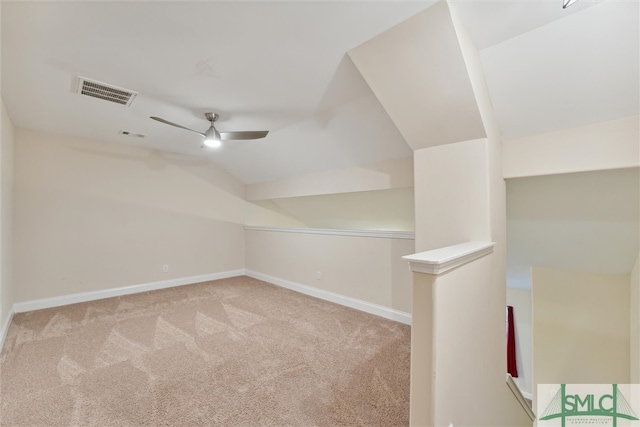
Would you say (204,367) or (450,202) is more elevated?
(450,202)

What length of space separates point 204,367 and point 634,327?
13.9 feet

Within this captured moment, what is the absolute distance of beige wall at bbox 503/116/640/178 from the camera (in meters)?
1.82

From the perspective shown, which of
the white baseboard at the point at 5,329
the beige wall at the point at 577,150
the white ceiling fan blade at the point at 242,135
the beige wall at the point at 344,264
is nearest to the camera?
the beige wall at the point at 577,150

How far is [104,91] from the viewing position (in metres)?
2.40

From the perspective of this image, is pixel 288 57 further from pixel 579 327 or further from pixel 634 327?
pixel 579 327

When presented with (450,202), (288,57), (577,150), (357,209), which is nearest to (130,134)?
(288,57)

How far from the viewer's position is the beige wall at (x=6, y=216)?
8.59 ft

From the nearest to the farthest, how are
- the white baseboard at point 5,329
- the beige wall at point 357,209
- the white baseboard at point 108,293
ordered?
1. the white baseboard at point 5,329
2. the white baseboard at point 108,293
3. the beige wall at point 357,209

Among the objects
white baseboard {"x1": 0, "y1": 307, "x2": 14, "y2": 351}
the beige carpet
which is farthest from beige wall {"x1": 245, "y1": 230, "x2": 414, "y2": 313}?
white baseboard {"x1": 0, "y1": 307, "x2": 14, "y2": 351}

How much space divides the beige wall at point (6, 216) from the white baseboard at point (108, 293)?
0.88ft

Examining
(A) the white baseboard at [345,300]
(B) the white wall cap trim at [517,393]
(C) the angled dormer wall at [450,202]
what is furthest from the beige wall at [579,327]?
(A) the white baseboard at [345,300]

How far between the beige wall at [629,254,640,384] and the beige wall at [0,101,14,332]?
20.1 ft

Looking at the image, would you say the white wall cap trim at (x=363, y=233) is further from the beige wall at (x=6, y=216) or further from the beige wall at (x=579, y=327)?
the beige wall at (x=6, y=216)

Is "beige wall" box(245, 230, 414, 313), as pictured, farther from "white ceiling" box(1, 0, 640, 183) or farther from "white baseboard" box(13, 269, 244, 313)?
"white ceiling" box(1, 0, 640, 183)
